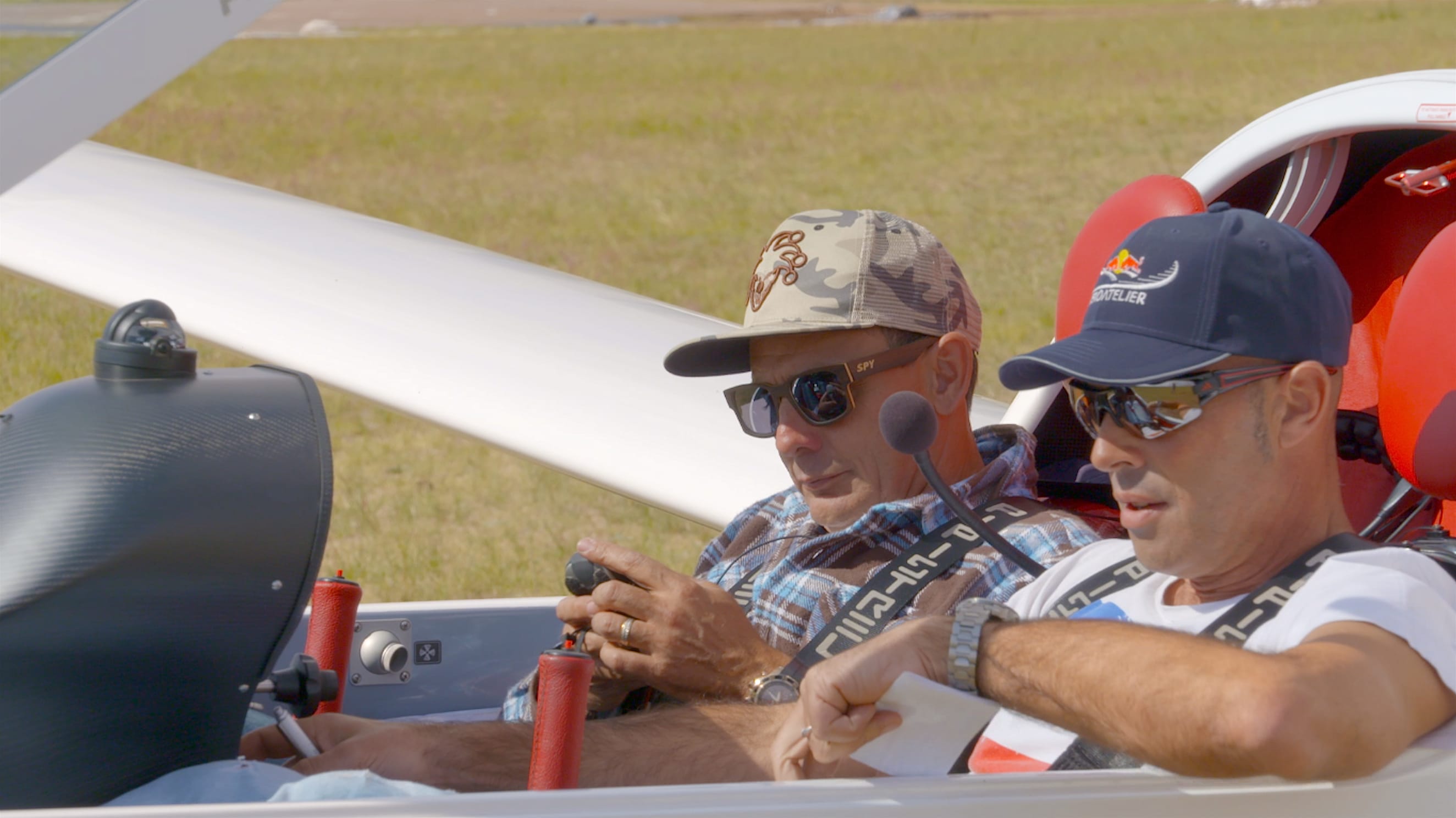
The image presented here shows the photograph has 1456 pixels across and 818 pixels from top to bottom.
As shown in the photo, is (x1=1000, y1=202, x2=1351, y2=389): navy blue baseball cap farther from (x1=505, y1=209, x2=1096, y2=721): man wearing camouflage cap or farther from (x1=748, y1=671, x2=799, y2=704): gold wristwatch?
(x1=748, y1=671, x2=799, y2=704): gold wristwatch

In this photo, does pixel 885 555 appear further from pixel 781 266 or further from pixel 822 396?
pixel 781 266

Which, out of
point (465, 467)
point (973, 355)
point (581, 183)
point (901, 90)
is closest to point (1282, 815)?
point (973, 355)

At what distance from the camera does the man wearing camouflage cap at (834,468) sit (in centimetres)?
236

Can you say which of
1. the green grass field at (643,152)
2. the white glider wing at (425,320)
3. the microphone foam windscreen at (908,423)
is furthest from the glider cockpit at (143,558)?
the white glider wing at (425,320)

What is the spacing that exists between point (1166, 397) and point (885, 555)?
28.4 inches

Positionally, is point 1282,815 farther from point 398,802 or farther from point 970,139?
point 970,139

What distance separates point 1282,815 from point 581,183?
46.2ft

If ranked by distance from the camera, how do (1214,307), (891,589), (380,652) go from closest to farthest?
1. (1214,307)
2. (891,589)
3. (380,652)

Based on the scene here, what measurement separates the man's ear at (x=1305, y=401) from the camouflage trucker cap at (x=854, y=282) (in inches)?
29.8

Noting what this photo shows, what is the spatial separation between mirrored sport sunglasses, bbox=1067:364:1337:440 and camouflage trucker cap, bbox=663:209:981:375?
1.93ft

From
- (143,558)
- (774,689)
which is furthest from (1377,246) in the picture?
(143,558)

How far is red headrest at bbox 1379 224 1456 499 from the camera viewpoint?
211 centimetres

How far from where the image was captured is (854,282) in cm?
252

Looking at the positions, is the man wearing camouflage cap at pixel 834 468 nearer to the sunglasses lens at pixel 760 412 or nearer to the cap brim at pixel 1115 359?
the sunglasses lens at pixel 760 412
